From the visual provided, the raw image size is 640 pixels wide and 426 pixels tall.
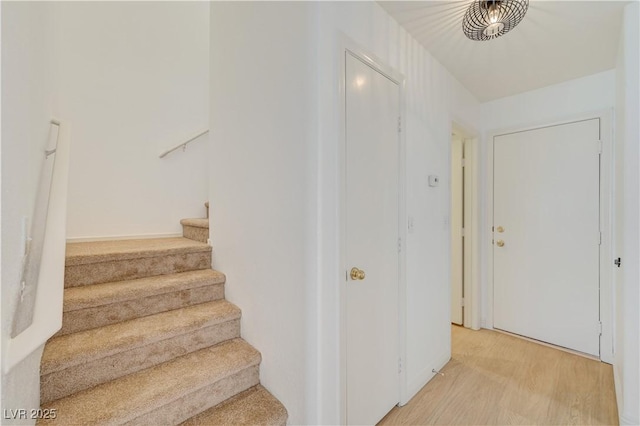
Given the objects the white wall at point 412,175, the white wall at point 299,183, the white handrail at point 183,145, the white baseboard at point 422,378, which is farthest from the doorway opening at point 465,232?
the white handrail at point 183,145

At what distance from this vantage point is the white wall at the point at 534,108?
7.80ft

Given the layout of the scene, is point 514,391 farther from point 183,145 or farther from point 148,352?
point 183,145

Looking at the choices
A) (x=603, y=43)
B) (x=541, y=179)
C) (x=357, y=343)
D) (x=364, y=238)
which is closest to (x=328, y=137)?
(x=364, y=238)

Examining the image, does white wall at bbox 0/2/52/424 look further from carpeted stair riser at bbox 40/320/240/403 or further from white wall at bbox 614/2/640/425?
white wall at bbox 614/2/640/425

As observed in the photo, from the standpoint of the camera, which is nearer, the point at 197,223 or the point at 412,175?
the point at 412,175

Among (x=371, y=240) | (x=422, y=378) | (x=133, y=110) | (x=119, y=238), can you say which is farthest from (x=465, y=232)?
(x=133, y=110)

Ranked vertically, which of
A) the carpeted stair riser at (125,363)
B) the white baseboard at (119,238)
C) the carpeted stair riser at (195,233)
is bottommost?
the carpeted stair riser at (125,363)

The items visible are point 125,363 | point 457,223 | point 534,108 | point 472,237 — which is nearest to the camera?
point 125,363

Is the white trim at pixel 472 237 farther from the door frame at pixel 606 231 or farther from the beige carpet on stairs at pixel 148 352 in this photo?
the beige carpet on stairs at pixel 148 352

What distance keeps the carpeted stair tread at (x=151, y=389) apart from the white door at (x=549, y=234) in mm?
2668

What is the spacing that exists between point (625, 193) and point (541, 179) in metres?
1.12

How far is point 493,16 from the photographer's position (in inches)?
58.2

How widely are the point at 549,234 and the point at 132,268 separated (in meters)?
3.50

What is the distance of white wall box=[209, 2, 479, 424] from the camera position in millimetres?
1281
